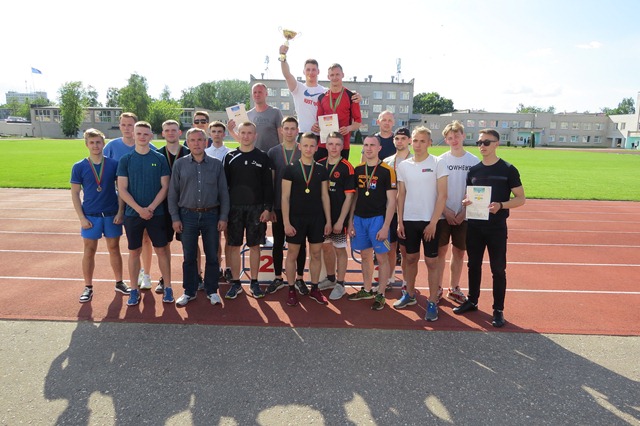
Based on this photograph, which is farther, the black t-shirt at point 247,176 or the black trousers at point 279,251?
the black trousers at point 279,251

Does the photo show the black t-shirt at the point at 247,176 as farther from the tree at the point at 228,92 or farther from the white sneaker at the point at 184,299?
the tree at the point at 228,92

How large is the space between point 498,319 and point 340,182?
245 cm

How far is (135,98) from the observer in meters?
85.0

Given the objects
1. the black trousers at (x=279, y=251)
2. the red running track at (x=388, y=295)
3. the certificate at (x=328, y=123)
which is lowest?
the red running track at (x=388, y=295)

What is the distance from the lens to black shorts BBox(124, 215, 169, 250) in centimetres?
481

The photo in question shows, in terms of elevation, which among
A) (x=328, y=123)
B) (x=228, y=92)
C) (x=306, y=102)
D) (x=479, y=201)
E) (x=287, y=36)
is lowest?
(x=479, y=201)

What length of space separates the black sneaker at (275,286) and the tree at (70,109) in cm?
9628

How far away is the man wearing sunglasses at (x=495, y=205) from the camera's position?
4.33m

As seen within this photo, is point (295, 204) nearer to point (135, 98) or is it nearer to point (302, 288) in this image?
point (302, 288)

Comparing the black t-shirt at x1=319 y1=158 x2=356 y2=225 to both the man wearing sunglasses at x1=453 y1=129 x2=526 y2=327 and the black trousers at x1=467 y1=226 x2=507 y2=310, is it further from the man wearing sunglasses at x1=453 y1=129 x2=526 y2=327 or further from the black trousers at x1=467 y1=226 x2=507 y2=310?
the black trousers at x1=467 y1=226 x2=507 y2=310

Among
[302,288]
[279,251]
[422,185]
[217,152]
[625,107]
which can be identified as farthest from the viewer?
[625,107]

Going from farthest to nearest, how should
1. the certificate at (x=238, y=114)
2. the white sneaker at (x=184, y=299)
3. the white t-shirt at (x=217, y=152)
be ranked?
the white t-shirt at (x=217, y=152)
the certificate at (x=238, y=114)
the white sneaker at (x=184, y=299)

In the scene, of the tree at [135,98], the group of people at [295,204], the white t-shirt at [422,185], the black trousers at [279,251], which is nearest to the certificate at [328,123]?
the group of people at [295,204]

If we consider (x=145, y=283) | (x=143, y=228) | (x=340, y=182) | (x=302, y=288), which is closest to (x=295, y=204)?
(x=340, y=182)
